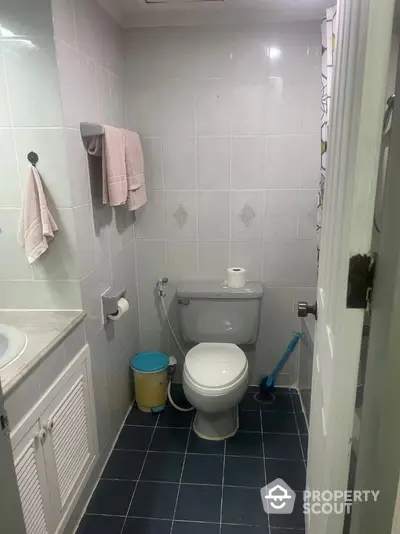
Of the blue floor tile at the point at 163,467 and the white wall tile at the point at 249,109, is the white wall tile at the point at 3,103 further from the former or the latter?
the blue floor tile at the point at 163,467

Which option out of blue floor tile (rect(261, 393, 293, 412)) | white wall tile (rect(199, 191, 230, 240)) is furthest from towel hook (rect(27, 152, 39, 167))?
blue floor tile (rect(261, 393, 293, 412))

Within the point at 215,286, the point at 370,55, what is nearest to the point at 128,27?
the point at 215,286

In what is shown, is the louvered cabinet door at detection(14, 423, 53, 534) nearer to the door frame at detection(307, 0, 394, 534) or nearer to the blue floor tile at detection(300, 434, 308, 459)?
the door frame at detection(307, 0, 394, 534)

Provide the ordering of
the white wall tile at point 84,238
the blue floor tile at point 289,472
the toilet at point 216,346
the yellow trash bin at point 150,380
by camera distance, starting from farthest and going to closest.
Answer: the yellow trash bin at point 150,380 < the toilet at point 216,346 < the blue floor tile at point 289,472 < the white wall tile at point 84,238

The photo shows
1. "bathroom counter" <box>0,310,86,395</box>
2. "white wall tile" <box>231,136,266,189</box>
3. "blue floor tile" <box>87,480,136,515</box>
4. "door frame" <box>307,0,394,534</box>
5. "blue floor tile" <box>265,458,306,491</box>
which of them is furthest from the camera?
"white wall tile" <box>231,136,266,189</box>

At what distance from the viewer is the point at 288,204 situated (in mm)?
2217

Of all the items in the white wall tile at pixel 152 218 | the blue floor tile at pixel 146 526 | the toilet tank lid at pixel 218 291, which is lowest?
the blue floor tile at pixel 146 526

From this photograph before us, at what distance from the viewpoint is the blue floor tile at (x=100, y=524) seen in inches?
62.7

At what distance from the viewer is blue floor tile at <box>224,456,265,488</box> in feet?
5.96

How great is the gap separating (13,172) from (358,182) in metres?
1.34

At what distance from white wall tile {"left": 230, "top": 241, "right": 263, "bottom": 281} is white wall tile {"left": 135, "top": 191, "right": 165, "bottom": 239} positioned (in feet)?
1.48

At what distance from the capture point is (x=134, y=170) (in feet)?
6.41

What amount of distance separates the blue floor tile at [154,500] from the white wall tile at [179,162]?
1556mm
